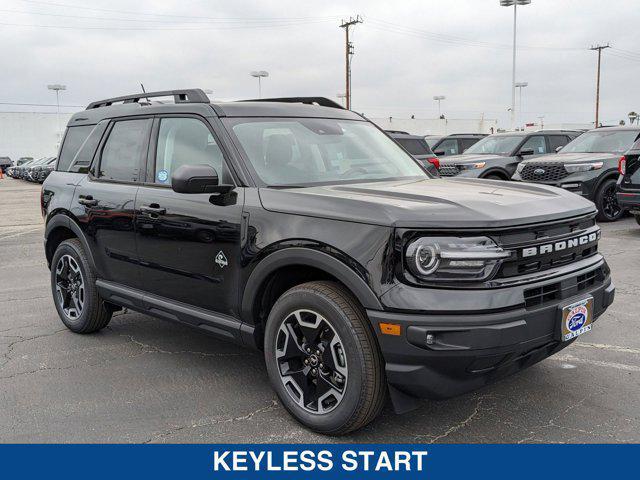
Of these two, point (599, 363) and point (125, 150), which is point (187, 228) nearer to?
point (125, 150)

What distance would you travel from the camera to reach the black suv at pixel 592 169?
11.3 metres

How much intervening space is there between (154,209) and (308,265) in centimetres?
144

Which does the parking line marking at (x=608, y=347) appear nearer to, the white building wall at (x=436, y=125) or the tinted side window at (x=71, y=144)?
the tinted side window at (x=71, y=144)

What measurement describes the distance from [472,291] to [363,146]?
1921 millimetres

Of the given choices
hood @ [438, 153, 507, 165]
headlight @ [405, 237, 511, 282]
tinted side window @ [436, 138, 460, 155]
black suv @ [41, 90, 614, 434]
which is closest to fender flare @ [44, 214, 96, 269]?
black suv @ [41, 90, 614, 434]

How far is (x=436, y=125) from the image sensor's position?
68.0 m

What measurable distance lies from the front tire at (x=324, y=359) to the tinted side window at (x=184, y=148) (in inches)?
40.5

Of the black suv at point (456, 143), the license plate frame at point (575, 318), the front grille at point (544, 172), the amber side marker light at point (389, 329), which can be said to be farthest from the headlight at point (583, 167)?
the amber side marker light at point (389, 329)

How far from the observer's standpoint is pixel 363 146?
4535 millimetres

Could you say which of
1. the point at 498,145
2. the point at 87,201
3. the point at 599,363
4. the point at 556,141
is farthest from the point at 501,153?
the point at 87,201

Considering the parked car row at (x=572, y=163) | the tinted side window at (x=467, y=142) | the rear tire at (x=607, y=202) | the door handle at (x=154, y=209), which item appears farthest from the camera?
the tinted side window at (x=467, y=142)

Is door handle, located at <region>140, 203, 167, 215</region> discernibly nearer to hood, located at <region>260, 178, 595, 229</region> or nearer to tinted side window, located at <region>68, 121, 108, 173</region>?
hood, located at <region>260, 178, 595, 229</region>

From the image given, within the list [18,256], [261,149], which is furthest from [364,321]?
[18,256]
